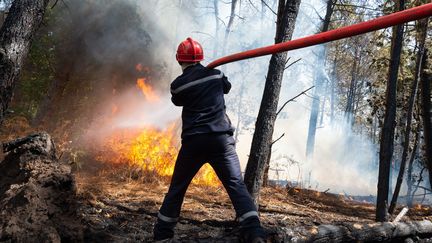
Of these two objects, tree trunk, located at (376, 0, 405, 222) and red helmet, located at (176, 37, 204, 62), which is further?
tree trunk, located at (376, 0, 405, 222)

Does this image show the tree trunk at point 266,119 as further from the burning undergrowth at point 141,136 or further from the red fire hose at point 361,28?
the burning undergrowth at point 141,136

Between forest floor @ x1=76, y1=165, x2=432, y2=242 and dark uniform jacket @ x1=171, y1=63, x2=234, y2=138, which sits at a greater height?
dark uniform jacket @ x1=171, y1=63, x2=234, y2=138

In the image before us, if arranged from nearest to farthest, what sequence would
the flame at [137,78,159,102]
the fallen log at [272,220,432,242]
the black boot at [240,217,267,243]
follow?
the black boot at [240,217,267,243] → the fallen log at [272,220,432,242] → the flame at [137,78,159,102]

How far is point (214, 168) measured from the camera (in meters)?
3.12

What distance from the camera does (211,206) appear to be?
5645 millimetres

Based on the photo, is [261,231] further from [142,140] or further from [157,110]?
[157,110]

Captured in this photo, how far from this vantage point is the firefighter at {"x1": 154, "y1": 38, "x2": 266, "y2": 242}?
9.98 feet

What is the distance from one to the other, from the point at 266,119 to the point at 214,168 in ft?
6.26

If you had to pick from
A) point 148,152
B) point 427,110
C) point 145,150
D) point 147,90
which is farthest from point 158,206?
point 427,110

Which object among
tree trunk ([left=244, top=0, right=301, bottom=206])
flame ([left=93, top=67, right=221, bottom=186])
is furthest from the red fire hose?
flame ([left=93, top=67, right=221, bottom=186])

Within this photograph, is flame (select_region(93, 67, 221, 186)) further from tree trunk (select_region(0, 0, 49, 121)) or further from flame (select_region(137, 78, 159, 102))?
tree trunk (select_region(0, 0, 49, 121))

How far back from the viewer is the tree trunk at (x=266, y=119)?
4.73m

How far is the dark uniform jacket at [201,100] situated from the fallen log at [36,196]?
122cm

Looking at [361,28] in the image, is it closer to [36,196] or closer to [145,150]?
[36,196]
